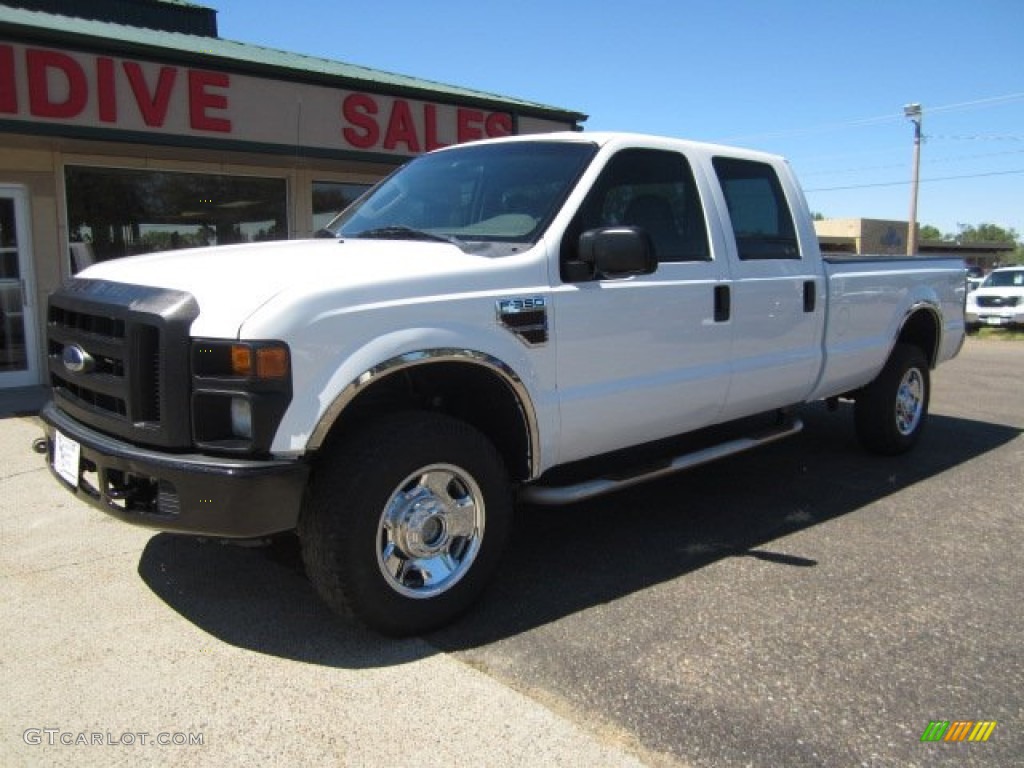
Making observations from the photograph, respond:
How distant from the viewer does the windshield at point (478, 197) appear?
3.83m

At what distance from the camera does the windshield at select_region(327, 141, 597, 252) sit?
3.83 metres

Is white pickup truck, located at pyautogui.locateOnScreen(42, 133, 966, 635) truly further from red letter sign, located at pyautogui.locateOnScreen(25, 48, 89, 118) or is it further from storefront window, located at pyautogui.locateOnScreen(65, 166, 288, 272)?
storefront window, located at pyautogui.locateOnScreen(65, 166, 288, 272)

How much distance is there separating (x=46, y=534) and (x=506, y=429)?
271 cm

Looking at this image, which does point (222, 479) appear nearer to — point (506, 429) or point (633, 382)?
point (506, 429)

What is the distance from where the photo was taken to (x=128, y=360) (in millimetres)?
3047

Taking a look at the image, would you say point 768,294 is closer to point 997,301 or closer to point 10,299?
point 10,299

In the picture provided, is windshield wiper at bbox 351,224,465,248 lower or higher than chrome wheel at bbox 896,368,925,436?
higher

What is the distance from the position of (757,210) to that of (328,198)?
8177 millimetres

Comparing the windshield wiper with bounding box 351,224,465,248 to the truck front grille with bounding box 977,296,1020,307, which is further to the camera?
the truck front grille with bounding box 977,296,1020,307

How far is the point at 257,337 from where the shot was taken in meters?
2.80

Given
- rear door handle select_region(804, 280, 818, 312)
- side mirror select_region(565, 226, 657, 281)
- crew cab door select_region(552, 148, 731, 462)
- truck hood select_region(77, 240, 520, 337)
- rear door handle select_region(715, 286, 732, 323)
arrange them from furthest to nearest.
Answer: rear door handle select_region(804, 280, 818, 312) < rear door handle select_region(715, 286, 732, 323) < crew cab door select_region(552, 148, 731, 462) < side mirror select_region(565, 226, 657, 281) < truck hood select_region(77, 240, 520, 337)

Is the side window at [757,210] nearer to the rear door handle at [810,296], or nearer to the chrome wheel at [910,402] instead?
the rear door handle at [810,296]

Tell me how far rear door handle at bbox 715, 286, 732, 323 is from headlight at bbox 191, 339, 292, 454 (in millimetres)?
2393

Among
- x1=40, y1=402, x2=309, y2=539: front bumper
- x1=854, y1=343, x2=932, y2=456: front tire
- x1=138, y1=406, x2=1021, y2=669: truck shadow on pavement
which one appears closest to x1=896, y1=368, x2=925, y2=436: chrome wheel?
x1=854, y1=343, x2=932, y2=456: front tire
